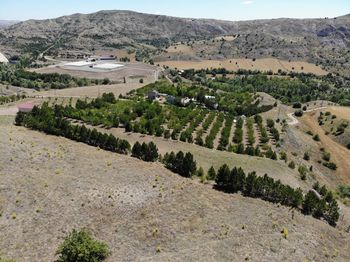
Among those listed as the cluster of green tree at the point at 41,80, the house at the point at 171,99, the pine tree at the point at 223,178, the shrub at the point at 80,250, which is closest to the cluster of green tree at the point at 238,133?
the house at the point at 171,99

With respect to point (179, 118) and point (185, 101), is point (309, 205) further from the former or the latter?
point (185, 101)

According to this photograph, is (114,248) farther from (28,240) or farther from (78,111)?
(78,111)

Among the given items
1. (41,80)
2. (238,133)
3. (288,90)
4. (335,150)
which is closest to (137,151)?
(238,133)

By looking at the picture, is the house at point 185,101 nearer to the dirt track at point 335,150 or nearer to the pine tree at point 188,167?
the dirt track at point 335,150

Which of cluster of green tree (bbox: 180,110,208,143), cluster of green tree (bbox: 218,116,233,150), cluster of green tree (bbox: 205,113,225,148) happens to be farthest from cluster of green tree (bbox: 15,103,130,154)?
cluster of green tree (bbox: 218,116,233,150)

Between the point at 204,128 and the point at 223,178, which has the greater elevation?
the point at 223,178

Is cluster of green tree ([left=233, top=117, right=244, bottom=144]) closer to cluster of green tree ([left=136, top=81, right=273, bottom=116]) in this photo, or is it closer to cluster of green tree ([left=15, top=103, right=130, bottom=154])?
cluster of green tree ([left=136, top=81, right=273, bottom=116])

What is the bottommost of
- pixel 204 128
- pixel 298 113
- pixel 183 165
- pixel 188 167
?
pixel 298 113
